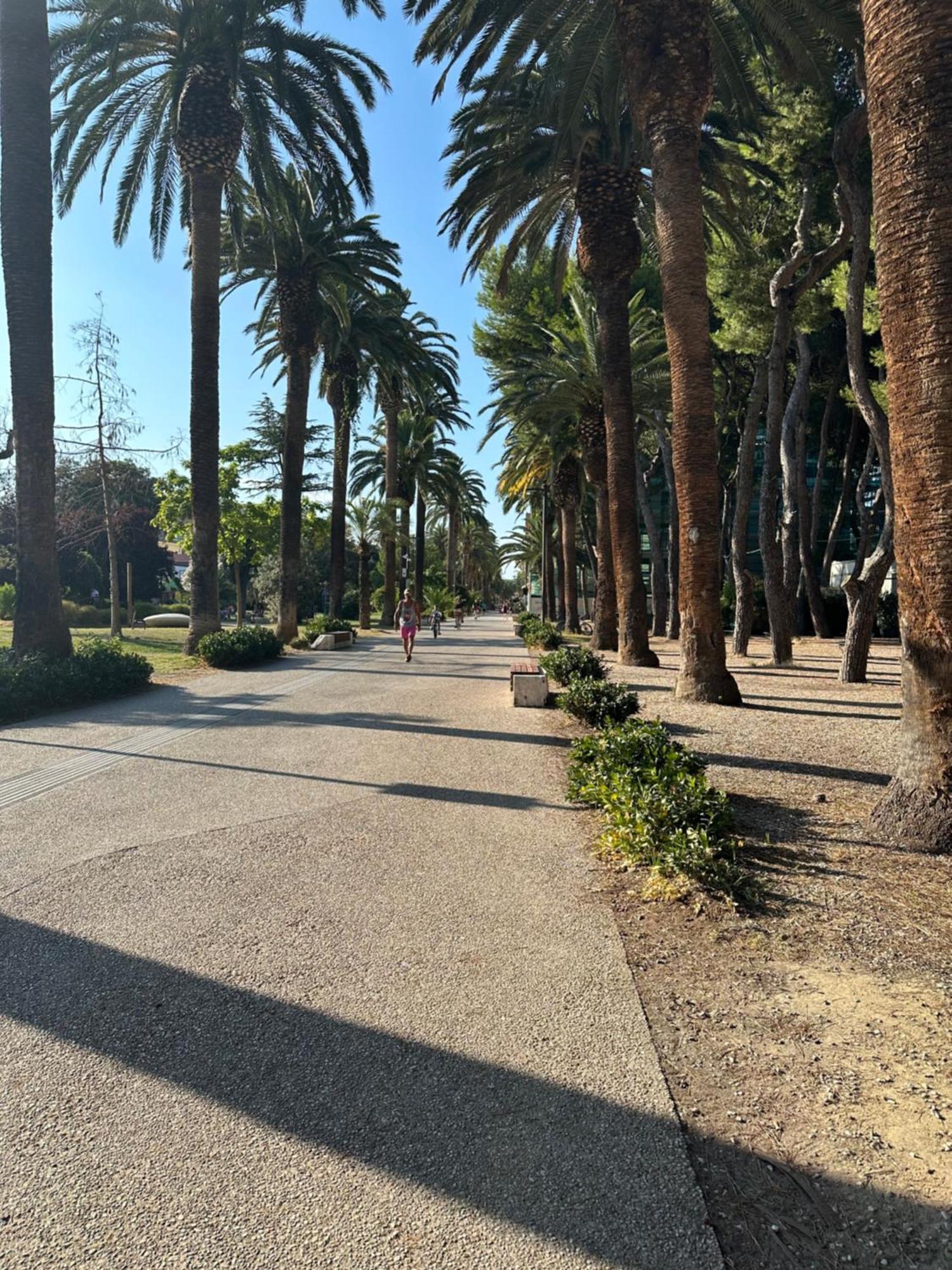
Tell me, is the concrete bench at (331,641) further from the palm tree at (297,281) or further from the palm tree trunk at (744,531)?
the palm tree trunk at (744,531)

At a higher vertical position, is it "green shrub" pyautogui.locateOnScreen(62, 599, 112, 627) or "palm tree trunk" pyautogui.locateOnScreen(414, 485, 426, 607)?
"palm tree trunk" pyautogui.locateOnScreen(414, 485, 426, 607)

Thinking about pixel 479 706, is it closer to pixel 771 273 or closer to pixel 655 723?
pixel 655 723

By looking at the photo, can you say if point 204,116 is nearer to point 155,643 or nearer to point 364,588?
point 155,643

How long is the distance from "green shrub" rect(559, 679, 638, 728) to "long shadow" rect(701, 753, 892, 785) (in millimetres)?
1304

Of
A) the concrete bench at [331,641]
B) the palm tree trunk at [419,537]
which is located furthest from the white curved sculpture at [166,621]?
the concrete bench at [331,641]

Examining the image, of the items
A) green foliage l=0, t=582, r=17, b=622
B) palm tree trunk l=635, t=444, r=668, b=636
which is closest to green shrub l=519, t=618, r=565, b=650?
palm tree trunk l=635, t=444, r=668, b=636

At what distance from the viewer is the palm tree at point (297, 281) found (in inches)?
863

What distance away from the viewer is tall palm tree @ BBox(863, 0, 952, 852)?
4578 mm

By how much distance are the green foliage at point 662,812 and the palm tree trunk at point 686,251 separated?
14.1ft

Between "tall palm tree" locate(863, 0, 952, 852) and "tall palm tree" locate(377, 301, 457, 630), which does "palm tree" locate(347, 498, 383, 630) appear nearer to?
"tall palm tree" locate(377, 301, 457, 630)

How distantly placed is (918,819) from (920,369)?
2.75 metres

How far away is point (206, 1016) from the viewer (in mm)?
2916

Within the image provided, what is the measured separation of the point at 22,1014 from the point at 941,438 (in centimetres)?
552

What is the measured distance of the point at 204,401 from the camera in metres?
17.3
